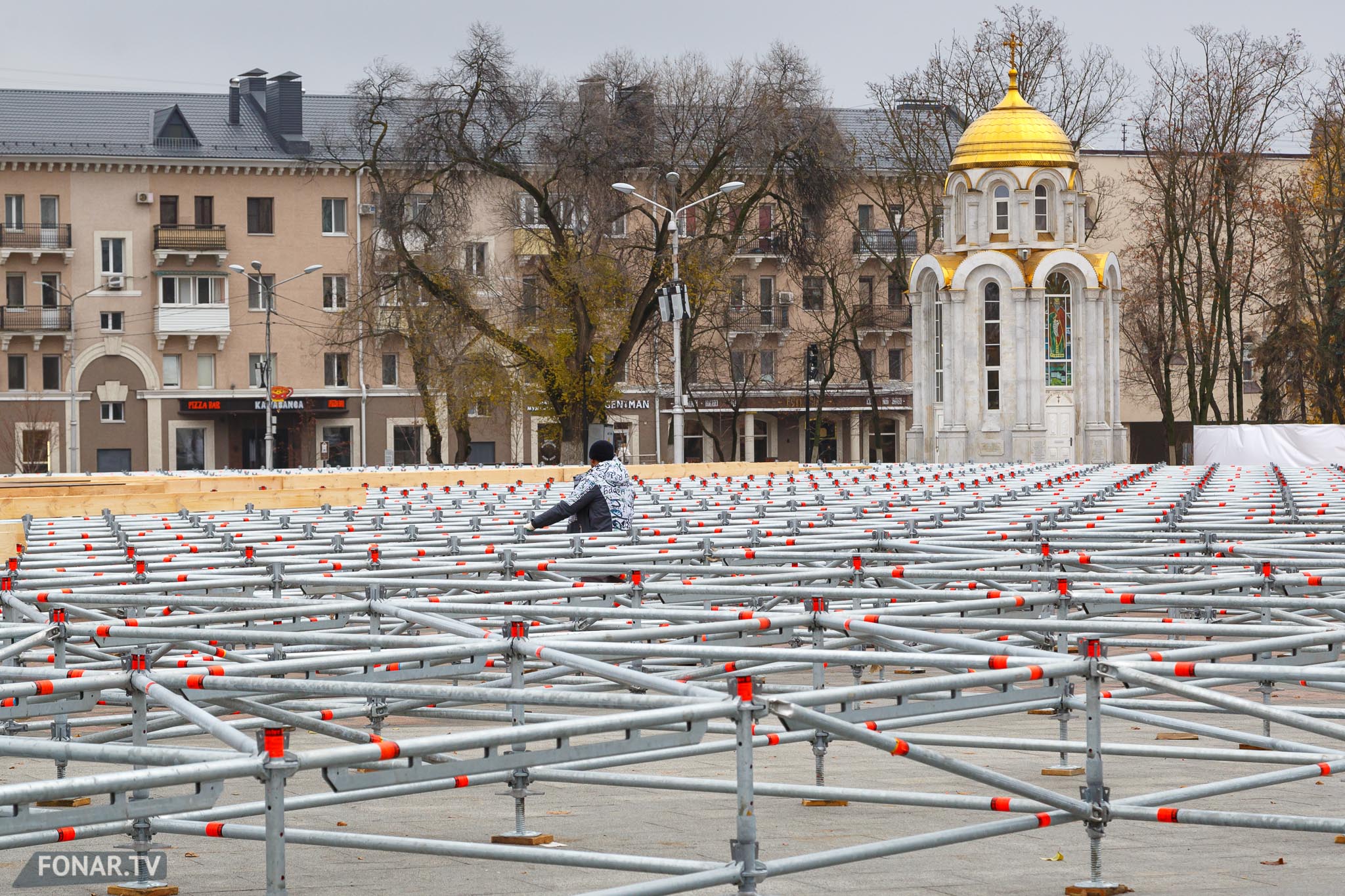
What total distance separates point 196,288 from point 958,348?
1236 inches

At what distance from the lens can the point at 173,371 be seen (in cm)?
7281

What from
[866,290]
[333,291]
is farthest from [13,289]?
[866,290]

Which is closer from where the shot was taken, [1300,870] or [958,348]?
[1300,870]

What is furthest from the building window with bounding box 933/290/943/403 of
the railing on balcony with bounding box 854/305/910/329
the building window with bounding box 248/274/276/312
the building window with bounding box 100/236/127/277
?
the building window with bounding box 100/236/127/277

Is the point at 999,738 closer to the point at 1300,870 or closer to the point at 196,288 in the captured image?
the point at 1300,870

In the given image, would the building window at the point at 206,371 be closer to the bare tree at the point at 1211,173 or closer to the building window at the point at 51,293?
the building window at the point at 51,293

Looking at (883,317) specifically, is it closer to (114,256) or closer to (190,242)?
(190,242)

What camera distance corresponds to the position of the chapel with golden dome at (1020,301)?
176 feet

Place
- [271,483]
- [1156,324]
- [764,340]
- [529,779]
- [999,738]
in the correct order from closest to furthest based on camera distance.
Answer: [529,779] < [999,738] < [271,483] < [1156,324] < [764,340]

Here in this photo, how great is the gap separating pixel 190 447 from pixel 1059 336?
111 feet

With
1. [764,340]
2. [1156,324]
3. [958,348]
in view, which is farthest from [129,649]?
[764,340]

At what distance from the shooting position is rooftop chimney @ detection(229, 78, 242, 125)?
248 ft

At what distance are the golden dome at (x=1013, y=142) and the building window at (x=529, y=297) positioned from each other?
476 inches

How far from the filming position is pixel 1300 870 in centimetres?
873
